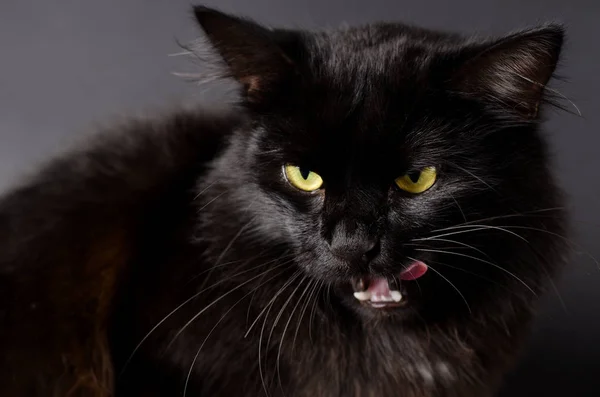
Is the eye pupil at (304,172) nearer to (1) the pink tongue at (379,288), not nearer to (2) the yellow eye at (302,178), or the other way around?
(2) the yellow eye at (302,178)

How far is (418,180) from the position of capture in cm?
120

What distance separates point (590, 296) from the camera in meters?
1.87

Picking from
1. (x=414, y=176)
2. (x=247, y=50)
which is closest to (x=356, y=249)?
(x=414, y=176)

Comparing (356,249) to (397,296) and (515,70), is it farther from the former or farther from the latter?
(515,70)

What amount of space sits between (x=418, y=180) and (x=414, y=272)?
0.15 m

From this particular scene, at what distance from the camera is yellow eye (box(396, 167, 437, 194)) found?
1189 millimetres

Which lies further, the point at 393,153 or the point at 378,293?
the point at 378,293

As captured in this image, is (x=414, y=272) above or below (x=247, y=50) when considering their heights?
below

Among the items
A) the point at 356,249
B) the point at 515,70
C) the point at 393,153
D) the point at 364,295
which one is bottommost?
the point at 364,295

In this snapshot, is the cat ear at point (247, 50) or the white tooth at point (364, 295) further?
the white tooth at point (364, 295)

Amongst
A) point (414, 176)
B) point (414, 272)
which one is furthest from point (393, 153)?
point (414, 272)

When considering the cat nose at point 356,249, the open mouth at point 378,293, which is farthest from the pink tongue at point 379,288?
the cat nose at point 356,249

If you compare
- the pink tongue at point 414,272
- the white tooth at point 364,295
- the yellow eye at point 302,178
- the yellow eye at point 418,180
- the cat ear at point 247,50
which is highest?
the cat ear at point 247,50

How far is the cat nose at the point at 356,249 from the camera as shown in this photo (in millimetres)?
1139
